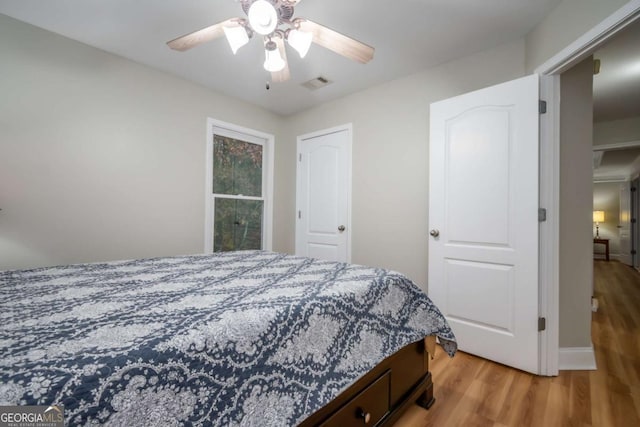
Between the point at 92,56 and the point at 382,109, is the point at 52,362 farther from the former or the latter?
the point at 382,109

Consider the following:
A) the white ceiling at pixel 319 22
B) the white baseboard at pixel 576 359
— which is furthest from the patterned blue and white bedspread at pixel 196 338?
the white ceiling at pixel 319 22

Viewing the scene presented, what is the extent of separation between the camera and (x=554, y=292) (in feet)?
6.13

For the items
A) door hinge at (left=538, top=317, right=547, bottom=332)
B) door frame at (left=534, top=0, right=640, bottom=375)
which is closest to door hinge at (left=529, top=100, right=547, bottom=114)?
door frame at (left=534, top=0, right=640, bottom=375)

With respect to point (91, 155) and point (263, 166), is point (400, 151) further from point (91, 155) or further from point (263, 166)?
point (91, 155)

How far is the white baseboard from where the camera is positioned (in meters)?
1.95

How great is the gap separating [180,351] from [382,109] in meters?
2.82

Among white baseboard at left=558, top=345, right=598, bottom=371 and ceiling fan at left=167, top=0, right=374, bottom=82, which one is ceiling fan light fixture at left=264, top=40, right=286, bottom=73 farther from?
white baseboard at left=558, top=345, right=598, bottom=371

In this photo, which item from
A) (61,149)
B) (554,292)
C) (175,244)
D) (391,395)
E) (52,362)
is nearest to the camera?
(52,362)

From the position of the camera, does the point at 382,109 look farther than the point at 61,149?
Yes

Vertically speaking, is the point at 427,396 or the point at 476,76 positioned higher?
the point at 476,76

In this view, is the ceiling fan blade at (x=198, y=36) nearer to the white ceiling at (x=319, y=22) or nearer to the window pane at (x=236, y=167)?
the white ceiling at (x=319, y=22)

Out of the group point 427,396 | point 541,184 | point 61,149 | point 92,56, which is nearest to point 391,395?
point 427,396

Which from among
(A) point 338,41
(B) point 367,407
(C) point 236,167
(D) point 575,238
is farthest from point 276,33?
(D) point 575,238
